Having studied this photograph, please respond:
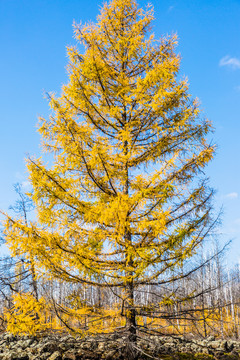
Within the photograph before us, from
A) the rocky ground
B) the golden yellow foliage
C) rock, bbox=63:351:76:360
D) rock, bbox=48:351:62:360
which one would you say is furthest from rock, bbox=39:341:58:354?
the golden yellow foliage

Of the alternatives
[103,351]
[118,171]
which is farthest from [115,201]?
[103,351]

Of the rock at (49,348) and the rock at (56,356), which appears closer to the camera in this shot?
the rock at (56,356)

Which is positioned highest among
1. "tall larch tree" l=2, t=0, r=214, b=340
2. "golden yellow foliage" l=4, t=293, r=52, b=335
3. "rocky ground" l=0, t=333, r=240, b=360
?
"tall larch tree" l=2, t=0, r=214, b=340

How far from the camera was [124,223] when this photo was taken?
551 centimetres

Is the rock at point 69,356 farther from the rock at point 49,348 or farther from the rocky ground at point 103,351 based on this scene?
the rock at point 49,348

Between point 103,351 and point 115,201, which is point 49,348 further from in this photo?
point 115,201

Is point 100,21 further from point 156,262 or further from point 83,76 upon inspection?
point 156,262

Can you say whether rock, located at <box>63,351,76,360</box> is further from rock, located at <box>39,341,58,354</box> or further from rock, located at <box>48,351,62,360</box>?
rock, located at <box>39,341,58,354</box>

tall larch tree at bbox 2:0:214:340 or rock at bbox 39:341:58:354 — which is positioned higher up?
tall larch tree at bbox 2:0:214:340

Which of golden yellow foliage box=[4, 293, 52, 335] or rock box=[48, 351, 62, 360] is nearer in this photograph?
golden yellow foliage box=[4, 293, 52, 335]

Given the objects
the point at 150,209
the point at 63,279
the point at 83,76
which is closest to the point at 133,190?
A: the point at 150,209

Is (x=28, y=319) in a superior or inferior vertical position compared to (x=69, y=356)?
superior

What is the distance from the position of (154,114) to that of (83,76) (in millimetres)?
1894

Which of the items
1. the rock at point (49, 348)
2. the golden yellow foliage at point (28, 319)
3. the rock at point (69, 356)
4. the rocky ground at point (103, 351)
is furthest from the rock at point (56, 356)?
the golden yellow foliage at point (28, 319)
